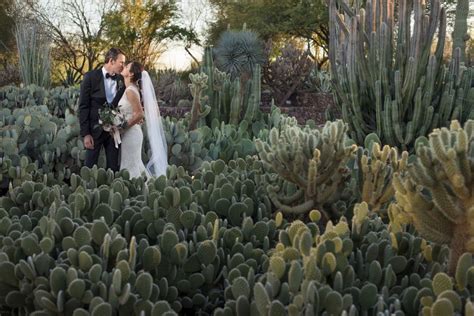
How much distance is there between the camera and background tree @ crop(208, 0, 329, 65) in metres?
38.7

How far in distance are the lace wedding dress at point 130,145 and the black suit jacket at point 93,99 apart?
14 cm

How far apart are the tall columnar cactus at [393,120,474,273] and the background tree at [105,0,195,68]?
41.4m

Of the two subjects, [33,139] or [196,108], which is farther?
[196,108]

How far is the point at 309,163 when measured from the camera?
114 inches

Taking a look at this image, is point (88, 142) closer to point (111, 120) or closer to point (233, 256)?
point (111, 120)

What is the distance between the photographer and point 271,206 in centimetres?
318

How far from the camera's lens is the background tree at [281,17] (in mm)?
38688

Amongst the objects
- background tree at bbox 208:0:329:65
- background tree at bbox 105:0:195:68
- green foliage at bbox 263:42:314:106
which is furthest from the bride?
background tree at bbox 105:0:195:68

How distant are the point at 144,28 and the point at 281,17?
33.1 ft

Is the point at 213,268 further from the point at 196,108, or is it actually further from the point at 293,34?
the point at 293,34

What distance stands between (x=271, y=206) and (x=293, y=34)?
39.2 metres

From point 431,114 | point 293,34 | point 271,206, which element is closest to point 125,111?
point 431,114

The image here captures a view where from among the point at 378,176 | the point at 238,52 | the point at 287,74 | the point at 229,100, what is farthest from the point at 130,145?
the point at 238,52

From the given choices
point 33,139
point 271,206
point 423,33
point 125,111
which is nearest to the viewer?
point 271,206
